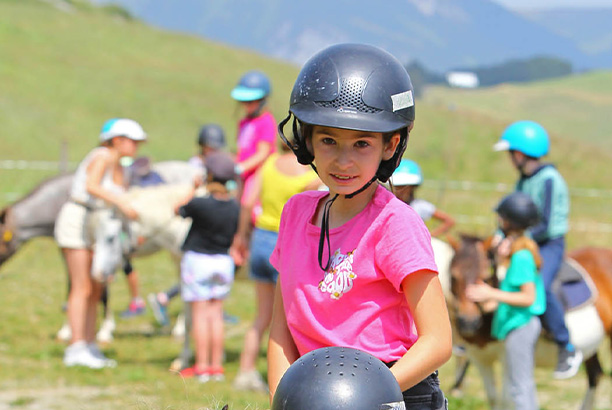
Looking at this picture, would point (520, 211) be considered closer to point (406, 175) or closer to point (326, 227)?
point (406, 175)

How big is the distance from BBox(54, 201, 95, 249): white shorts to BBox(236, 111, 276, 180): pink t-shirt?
1.36 meters

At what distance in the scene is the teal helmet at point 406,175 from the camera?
491 cm

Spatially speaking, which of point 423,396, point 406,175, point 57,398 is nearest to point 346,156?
point 423,396

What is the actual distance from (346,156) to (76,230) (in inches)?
201

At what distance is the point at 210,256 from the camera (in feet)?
21.6

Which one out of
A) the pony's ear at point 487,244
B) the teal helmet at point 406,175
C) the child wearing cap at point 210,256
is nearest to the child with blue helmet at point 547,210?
the pony's ear at point 487,244

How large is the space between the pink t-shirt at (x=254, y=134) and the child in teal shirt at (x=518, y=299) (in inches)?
92.8

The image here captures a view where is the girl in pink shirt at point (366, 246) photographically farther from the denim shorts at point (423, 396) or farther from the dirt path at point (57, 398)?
the dirt path at point (57, 398)

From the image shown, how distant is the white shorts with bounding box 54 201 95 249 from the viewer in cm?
680

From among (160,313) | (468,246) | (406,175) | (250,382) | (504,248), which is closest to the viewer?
(406,175)

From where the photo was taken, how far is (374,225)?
2.13 meters

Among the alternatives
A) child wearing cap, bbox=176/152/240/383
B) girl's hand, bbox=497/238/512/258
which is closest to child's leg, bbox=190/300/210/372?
child wearing cap, bbox=176/152/240/383

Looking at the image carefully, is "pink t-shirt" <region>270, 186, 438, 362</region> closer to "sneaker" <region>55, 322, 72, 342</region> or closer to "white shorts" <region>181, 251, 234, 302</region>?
"white shorts" <region>181, 251, 234, 302</region>

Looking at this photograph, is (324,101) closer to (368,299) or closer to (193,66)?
(368,299)
